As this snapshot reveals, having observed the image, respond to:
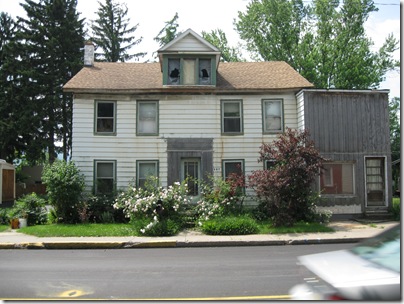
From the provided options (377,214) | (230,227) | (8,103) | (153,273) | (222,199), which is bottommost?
(153,273)

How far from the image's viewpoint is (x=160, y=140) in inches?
659

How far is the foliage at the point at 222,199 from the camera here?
14336mm

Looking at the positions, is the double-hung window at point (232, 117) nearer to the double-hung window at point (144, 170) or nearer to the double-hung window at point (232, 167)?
the double-hung window at point (232, 167)

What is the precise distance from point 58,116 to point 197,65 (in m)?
19.4

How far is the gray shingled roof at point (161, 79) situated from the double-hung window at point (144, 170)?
3.30 m

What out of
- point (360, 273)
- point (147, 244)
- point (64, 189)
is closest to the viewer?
point (360, 273)

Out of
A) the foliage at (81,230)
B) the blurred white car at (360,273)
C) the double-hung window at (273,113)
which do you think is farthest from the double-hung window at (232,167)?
the blurred white car at (360,273)

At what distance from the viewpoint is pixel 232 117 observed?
1705cm

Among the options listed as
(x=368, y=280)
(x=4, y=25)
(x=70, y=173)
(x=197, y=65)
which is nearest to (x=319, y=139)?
(x=197, y=65)

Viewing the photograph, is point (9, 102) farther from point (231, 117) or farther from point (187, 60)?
point (231, 117)

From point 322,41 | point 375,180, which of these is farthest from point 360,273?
point 322,41

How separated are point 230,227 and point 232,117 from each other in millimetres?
→ 5977

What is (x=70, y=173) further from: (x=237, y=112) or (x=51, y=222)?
(x=237, y=112)

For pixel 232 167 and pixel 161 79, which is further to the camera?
pixel 161 79
